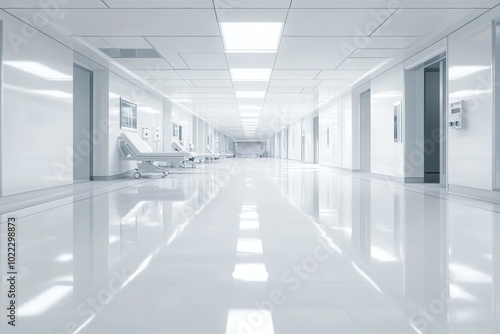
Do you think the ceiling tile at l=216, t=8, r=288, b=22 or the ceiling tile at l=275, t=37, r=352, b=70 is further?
the ceiling tile at l=275, t=37, r=352, b=70

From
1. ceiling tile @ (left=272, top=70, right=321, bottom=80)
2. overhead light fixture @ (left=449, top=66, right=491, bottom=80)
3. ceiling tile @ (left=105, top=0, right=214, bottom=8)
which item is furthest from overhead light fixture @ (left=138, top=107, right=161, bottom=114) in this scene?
overhead light fixture @ (left=449, top=66, right=491, bottom=80)

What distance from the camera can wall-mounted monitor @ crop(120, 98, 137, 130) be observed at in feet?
42.8

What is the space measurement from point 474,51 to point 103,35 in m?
7.05

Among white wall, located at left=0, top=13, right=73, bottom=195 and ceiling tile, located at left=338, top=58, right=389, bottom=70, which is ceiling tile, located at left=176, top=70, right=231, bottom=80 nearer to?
ceiling tile, located at left=338, top=58, right=389, bottom=70

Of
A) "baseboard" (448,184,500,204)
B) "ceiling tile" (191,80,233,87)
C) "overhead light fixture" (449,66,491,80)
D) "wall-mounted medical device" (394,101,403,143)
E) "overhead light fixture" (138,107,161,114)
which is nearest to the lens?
"baseboard" (448,184,500,204)

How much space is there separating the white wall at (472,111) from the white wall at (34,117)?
26.5 feet

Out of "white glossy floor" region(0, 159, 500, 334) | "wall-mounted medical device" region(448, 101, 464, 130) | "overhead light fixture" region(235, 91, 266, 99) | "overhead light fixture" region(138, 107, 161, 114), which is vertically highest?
"overhead light fixture" region(235, 91, 266, 99)

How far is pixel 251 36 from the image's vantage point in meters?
8.30

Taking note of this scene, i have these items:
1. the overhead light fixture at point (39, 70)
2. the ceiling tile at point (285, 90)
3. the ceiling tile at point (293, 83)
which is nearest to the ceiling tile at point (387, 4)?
the overhead light fixture at point (39, 70)

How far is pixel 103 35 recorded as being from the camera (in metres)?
8.25

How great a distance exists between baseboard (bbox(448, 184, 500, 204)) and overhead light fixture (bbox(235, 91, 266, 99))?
8.95 metres

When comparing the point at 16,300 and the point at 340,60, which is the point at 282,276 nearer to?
the point at 16,300

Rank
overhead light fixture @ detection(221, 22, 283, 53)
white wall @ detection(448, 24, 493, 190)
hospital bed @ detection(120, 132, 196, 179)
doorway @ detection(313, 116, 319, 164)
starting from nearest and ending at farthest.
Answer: white wall @ detection(448, 24, 493, 190)
overhead light fixture @ detection(221, 22, 283, 53)
hospital bed @ detection(120, 132, 196, 179)
doorway @ detection(313, 116, 319, 164)

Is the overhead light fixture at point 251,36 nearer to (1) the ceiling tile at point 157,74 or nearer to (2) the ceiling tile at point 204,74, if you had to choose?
(2) the ceiling tile at point 204,74
